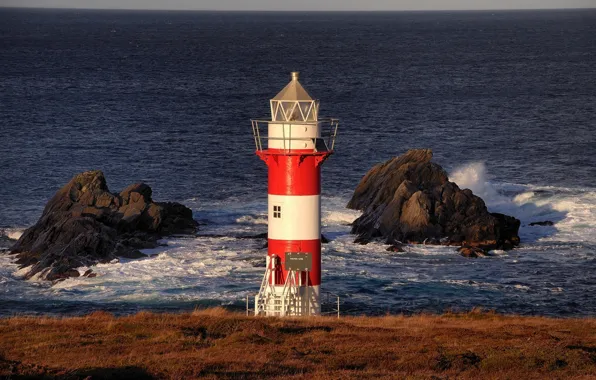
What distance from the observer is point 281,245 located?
85.6 ft

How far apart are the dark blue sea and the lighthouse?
35.7ft

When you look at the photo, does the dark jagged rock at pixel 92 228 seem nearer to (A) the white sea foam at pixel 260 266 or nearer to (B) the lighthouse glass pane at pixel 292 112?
(A) the white sea foam at pixel 260 266

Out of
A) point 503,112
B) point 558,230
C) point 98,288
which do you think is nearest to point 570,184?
point 558,230

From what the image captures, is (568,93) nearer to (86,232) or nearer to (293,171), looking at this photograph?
(86,232)

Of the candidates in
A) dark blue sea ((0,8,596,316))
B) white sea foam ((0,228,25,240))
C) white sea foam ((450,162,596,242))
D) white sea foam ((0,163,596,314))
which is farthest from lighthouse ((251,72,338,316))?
white sea foam ((450,162,596,242))

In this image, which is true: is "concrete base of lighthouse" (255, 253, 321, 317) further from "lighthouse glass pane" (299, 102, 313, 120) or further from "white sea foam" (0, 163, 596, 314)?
"white sea foam" (0, 163, 596, 314)

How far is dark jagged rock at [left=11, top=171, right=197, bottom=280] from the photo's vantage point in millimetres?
42312

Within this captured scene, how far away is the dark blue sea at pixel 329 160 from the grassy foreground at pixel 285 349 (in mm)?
12094

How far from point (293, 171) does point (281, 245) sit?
65.8 inches

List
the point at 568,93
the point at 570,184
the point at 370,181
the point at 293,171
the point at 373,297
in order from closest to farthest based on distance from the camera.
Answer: the point at 293,171 < the point at 373,297 < the point at 370,181 < the point at 570,184 < the point at 568,93

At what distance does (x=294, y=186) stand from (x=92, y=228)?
19.4m

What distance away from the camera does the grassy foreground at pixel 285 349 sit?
63.7 ft

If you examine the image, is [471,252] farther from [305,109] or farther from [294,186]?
[305,109]

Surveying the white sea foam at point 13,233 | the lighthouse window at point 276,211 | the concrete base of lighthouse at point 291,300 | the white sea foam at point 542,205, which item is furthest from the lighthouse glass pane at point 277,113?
the white sea foam at point 542,205
